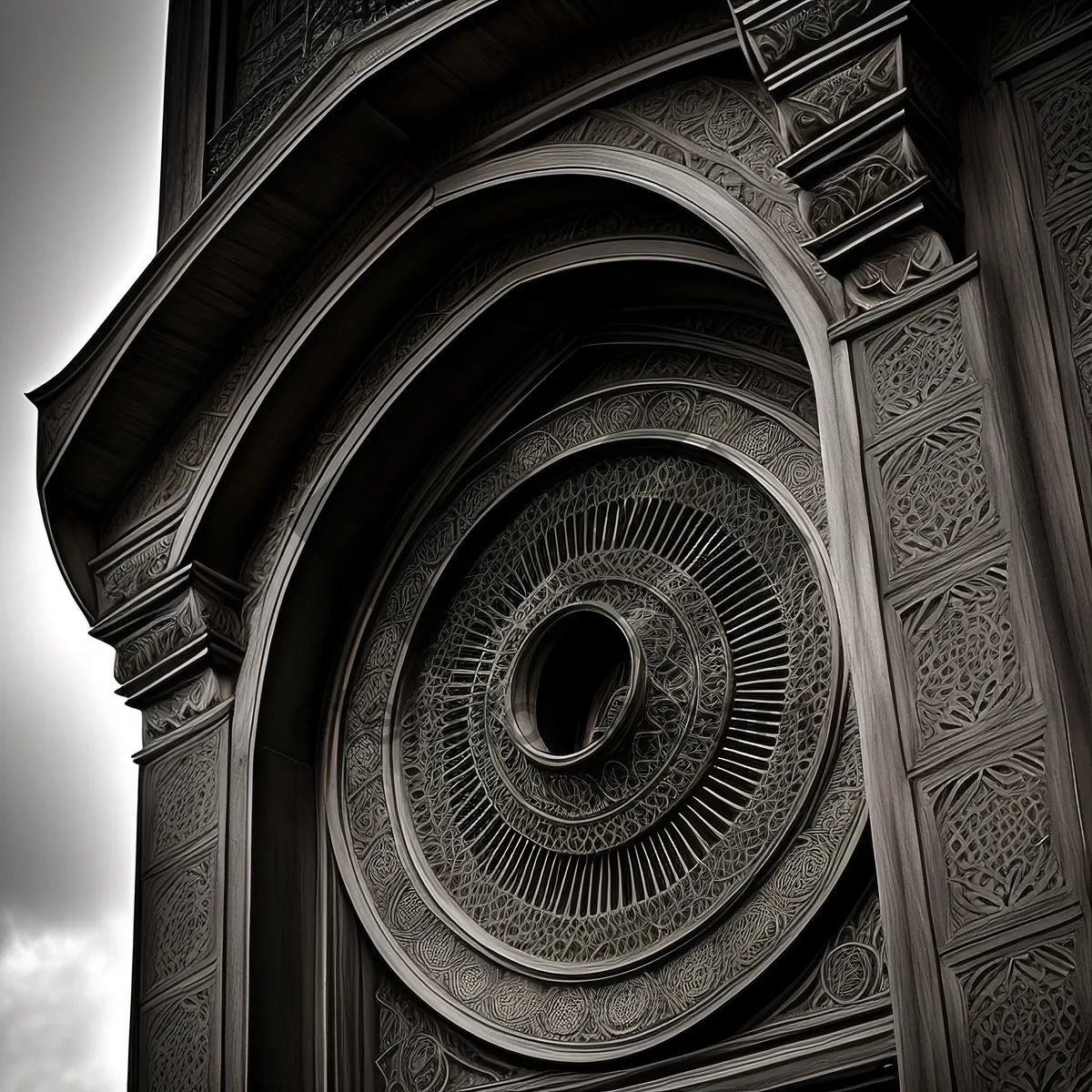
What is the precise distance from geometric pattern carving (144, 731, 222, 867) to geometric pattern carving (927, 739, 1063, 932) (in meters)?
2.21

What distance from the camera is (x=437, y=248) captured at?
4609mm

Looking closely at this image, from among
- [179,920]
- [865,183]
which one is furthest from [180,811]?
[865,183]

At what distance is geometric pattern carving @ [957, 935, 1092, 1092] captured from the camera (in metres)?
2.58

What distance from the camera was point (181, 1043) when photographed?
13.8 ft

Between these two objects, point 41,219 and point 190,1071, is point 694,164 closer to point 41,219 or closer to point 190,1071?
point 190,1071

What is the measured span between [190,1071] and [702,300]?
2.26 metres

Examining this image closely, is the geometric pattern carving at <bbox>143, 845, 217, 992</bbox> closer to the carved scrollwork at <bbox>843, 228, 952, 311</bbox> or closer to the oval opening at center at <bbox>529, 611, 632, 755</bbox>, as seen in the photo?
the oval opening at center at <bbox>529, 611, 632, 755</bbox>

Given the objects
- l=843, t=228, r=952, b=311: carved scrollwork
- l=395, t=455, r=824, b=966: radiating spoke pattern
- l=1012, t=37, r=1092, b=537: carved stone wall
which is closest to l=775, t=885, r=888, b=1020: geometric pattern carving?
l=395, t=455, r=824, b=966: radiating spoke pattern

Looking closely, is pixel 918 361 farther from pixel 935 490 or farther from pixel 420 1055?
pixel 420 1055

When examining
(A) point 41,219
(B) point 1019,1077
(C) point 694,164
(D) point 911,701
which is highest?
(A) point 41,219

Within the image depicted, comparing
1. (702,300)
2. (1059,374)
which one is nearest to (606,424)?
(702,300)

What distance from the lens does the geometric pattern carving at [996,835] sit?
2.73m

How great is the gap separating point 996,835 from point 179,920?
7.70 ft

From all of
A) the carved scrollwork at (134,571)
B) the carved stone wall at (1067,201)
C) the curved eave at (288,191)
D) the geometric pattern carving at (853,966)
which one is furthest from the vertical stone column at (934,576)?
the carved scrollwork at (134,571)
